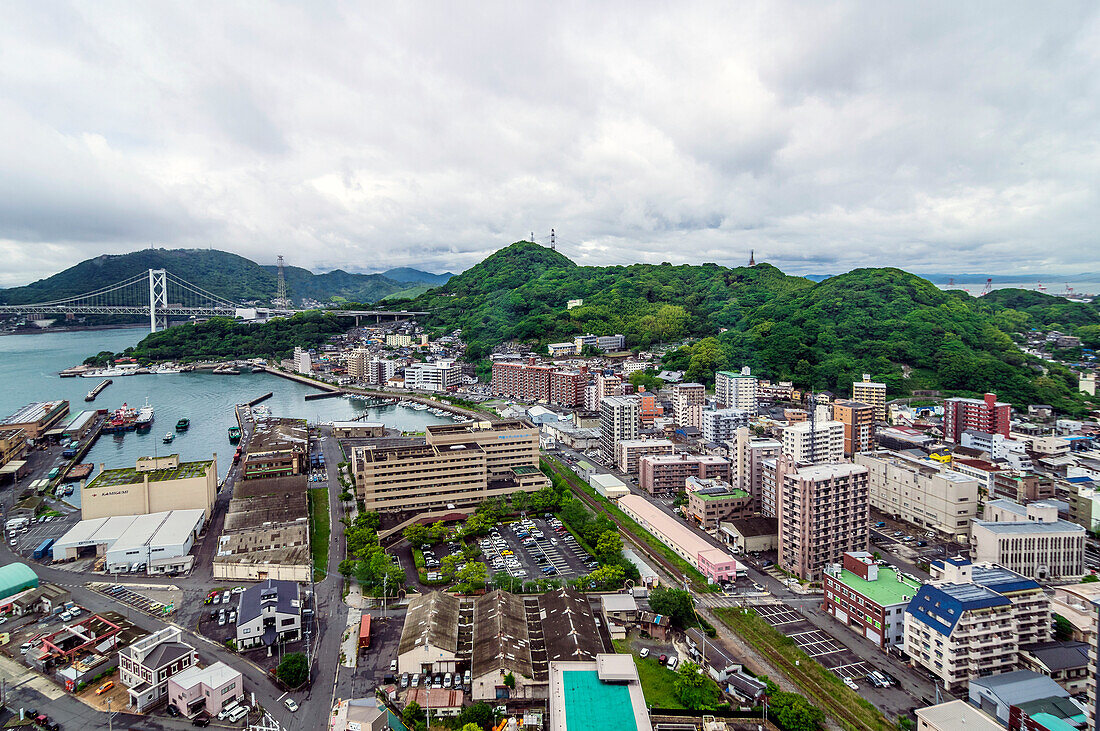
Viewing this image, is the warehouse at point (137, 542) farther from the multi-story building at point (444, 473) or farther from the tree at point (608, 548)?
the tree at point (608, 548)

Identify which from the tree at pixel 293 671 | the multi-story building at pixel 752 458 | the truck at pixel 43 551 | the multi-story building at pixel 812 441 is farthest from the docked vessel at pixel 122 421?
the multi-story building at pixel 812 441

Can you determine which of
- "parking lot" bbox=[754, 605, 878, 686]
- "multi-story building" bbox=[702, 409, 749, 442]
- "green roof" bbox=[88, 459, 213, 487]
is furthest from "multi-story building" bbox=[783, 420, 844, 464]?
"green roof" bbox=[88, 459, 213, 487]

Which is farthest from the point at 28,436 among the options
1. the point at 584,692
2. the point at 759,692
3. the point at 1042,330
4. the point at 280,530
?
the point at 1042,330

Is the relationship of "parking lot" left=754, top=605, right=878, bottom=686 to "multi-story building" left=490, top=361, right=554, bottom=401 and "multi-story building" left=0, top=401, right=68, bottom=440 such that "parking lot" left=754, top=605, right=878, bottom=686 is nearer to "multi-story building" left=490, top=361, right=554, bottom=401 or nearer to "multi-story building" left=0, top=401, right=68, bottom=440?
"multi-story building" left=490, top=361, right=554, bottom=401

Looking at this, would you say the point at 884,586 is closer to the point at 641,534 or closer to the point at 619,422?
the point at 641,534

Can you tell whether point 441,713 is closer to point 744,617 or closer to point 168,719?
point 168,719

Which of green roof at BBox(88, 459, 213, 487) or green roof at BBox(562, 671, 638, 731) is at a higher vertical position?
green roof at BBox(88, 459, 213, 487)
